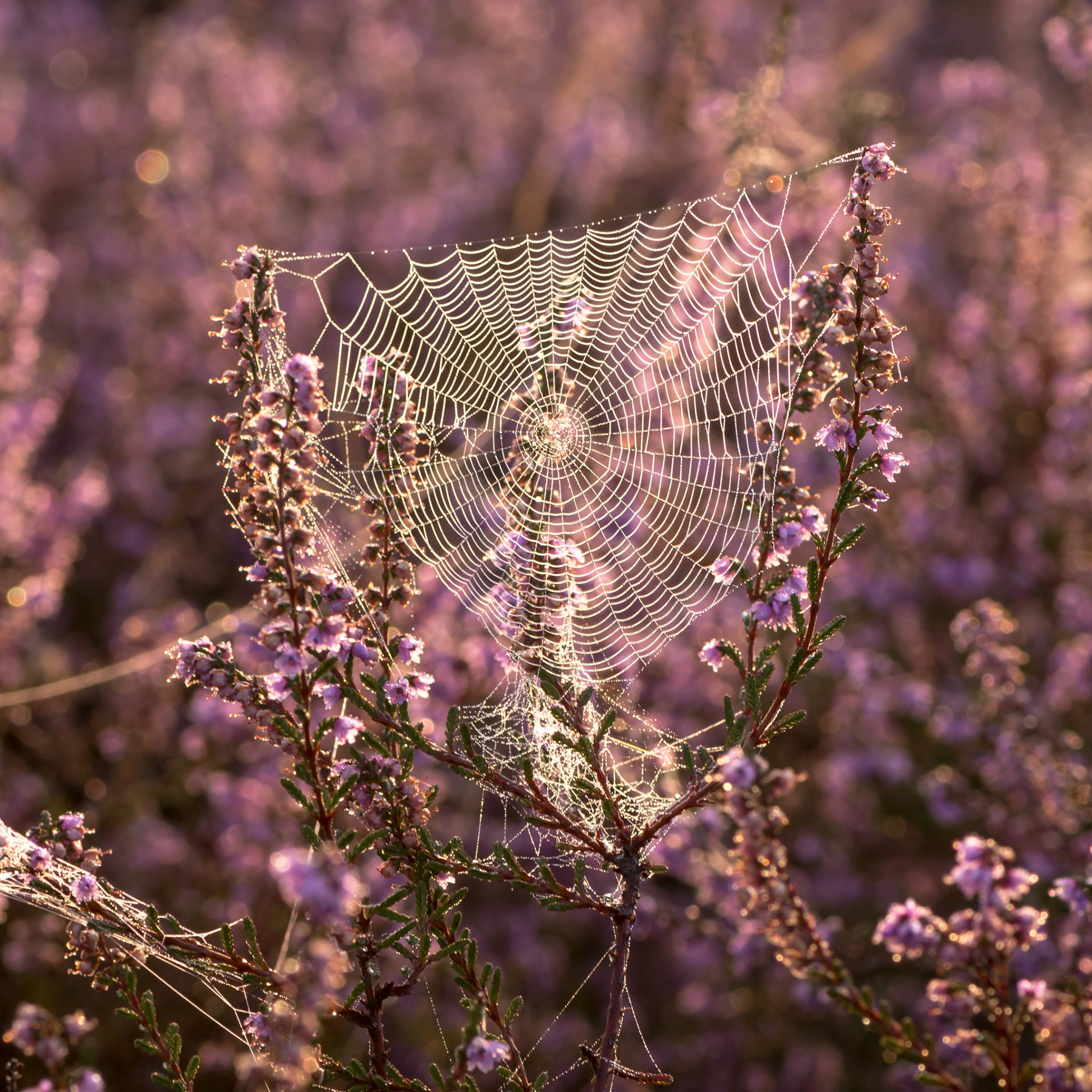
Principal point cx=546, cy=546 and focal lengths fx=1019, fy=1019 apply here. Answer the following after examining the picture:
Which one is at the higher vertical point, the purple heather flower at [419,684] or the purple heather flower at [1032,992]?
the purple heather flower at [419,684]

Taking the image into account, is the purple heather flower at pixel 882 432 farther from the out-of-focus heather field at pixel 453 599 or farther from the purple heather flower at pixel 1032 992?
the out-of-focus heather field at pixel 453 599

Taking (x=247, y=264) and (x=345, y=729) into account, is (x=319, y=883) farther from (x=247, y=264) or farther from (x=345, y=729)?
(x=247, y=264)

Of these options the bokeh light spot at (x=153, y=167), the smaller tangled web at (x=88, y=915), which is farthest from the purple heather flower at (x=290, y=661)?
the bokeh light spot at (x=153, y=167)

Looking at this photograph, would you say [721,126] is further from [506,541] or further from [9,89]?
[9,89]

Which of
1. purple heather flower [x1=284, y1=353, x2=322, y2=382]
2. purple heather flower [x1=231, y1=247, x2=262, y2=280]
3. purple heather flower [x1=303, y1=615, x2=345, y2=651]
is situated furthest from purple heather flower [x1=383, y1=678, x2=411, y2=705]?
purple heather flower [x1=231, y1=247, x2=262, y2=280]

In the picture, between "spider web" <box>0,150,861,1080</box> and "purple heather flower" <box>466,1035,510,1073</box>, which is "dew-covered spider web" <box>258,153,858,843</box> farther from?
"purple heather flower" <box>466,1035,510,1073</box>
